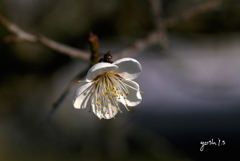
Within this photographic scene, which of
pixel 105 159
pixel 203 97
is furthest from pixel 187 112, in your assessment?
pixel 203 97

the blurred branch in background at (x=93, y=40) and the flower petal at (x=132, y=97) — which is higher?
the blurred branch in background at (x=93, y=40)

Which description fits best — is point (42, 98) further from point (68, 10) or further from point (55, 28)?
point (68, 10)

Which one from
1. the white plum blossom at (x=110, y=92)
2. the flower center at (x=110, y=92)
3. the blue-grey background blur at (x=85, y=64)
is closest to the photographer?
the white plum blossom at (x=110, y=92)

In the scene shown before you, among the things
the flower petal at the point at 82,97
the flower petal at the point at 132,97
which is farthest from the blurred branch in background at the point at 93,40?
the flower petal at the point at 132,97

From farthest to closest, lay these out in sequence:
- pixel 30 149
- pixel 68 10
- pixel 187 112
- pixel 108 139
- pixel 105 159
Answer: pixel 187 112 < pixel 30 149 < pixel 105 159 < pixel 68 10 < pixel 108 139

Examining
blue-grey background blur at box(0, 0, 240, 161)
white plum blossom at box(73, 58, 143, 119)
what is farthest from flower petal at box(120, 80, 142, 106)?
blue-grey background blur at box(0, 0, 240, 161)

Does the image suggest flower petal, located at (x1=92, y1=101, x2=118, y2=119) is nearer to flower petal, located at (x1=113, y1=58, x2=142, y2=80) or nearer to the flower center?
the flower center

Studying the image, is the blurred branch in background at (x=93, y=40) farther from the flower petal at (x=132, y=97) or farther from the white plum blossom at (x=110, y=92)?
the flower petal at (x=132, y=97)
